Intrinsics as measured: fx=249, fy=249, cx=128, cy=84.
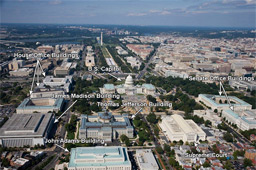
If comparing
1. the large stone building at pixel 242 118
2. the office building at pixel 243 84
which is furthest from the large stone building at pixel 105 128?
the office building at pixel 243 84

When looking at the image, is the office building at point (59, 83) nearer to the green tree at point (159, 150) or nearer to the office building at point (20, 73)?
the office building at point (20, 73)

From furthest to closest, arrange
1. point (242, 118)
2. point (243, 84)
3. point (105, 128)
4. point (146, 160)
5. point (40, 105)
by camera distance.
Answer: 1. point (243, 84)
2. point (40, 105)
3. point (242, 118)
4. point (105, 128)
5. point (146, 160)

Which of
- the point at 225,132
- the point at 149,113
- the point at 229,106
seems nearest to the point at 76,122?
the point at 149,113

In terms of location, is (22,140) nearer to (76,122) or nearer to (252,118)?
(76,122)

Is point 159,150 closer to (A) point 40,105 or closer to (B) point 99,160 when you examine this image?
(B) point 99,160

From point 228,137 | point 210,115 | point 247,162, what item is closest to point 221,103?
point 210,115

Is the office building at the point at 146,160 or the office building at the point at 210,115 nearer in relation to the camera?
the office building at the point at 146,160

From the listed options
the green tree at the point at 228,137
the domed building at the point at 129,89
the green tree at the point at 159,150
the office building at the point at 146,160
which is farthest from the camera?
the domed building at the point at 129,89
